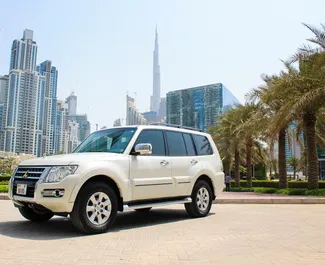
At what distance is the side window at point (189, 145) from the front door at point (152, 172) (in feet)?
2.69

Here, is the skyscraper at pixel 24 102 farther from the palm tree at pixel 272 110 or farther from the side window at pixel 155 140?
the side window at pixel 155 140

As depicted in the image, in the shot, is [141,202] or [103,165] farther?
[141,202]

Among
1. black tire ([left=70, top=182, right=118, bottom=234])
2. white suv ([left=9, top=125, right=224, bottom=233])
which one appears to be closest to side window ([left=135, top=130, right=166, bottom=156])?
white suv ([left=9, top=125, right=224, bottom=233])

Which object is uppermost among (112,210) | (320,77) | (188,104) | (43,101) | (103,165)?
(43,101)

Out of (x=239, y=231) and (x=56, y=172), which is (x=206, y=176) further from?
(x=56, y=172)

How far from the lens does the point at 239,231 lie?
6305 mm

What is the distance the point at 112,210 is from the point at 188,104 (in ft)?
196

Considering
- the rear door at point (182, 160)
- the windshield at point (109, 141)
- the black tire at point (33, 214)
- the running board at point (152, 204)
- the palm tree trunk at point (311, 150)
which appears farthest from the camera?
the palm tree trunk at point (311, 150)

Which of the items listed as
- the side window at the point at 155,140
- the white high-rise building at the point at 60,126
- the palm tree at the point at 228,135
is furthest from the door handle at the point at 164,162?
the white high-rise building at the point at 60,126

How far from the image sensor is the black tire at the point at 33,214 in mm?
6831

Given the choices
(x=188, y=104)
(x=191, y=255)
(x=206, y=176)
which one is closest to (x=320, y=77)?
(x=206, y=176)

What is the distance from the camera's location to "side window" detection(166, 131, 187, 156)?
7.56 metres

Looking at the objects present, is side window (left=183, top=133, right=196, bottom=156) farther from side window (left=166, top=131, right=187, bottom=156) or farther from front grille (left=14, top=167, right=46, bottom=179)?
front grille (left=14, top=167, right=46, bottom=179)

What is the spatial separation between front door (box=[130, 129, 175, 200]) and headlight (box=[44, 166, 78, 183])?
1217 millimetres
